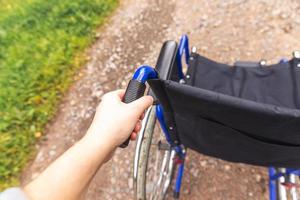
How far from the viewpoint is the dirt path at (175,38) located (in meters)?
1.91

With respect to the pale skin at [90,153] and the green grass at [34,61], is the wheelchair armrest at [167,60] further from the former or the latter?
the green grass at [34,61]

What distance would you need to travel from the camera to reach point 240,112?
86 cm

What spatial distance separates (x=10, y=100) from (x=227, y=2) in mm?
2274

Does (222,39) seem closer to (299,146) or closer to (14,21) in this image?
(299,146)

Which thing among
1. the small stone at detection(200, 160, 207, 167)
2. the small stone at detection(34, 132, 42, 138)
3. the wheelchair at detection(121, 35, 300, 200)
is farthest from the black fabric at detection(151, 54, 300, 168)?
the small stone at detection(34, 132, 42, 138)

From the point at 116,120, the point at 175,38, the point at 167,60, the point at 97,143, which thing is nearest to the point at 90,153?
the point at 97,143

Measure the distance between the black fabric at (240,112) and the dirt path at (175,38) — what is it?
641 millimetres

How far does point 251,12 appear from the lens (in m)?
2.71

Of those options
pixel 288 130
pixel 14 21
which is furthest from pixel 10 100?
pixel 288 130

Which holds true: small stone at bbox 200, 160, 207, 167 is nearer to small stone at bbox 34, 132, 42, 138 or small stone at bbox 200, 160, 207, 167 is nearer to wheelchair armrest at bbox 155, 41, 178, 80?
wheelchair armrest at bbox 155, 41, 178, 80

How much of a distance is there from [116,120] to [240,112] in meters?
0.41

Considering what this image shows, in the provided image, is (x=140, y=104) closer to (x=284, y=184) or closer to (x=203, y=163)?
(x=284, y=184)

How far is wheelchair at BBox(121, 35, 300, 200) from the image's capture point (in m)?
0.88

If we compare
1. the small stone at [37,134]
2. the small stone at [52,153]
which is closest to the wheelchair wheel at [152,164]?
the small stone at [52,153]
